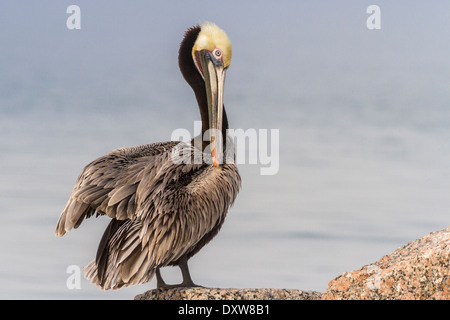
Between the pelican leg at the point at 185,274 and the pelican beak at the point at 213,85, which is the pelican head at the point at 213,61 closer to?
the pelican beak at the point at 213,85

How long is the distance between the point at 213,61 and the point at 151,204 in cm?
257

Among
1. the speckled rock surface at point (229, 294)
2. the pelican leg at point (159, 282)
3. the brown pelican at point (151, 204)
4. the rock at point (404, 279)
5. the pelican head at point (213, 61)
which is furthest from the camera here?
the pelican head at point (213, 61)

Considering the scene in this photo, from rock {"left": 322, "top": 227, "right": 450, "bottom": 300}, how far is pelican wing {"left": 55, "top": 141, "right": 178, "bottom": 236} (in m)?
2.65

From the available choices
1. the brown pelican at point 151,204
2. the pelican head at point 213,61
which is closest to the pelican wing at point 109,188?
the brown pelican at point 151,204

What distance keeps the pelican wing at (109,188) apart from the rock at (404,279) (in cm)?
265

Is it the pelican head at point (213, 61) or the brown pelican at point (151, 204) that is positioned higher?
the pelican head at point (213, 61)

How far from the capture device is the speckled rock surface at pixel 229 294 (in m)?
6.80

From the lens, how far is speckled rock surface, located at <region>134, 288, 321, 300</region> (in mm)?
6797

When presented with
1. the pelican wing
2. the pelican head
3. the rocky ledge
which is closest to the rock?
the rocky ledge

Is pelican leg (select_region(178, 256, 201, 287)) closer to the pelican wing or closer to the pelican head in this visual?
the pelican wing

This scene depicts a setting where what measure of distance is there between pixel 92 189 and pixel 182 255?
4.59 ft

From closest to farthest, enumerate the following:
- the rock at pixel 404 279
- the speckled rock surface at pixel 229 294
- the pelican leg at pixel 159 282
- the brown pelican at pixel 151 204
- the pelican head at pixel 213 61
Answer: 1. the rock at pixel 404 279
2. the speckled rock surface at pixel 229 294
3. the brown pelican at pixel 151 204
4. the pelican leg at pixel 159 282
5. the pelican head at pixel 213 61
